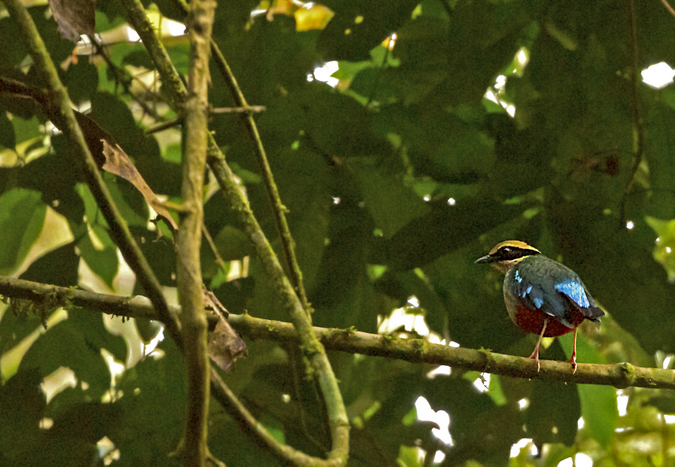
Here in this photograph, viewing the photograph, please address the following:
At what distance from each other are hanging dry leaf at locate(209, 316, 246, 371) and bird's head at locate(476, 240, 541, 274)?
3.19 feet

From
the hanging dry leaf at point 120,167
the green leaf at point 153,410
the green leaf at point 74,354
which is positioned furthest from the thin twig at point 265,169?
the green leaf at point 74,354

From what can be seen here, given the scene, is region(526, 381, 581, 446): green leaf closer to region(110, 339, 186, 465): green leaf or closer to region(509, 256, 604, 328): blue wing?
region(509, 256, 604, 328): blue wing

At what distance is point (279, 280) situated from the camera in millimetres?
1244

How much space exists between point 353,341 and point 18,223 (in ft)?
3.93

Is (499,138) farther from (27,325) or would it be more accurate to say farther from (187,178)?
(27,325)

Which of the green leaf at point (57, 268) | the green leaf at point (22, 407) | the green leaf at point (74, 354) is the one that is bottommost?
the green leaf at point (22, 407)

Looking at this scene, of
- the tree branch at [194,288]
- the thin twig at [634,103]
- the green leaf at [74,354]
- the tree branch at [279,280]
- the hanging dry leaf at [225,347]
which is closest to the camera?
the tree branch at [194,288]

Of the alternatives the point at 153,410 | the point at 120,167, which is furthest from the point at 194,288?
the point at 153,410

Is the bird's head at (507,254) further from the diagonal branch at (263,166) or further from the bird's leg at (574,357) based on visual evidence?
the diagonal branch at (263,166)

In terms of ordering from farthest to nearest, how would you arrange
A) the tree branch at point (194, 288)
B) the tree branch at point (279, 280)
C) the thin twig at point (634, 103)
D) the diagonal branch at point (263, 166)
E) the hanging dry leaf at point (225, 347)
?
the thin twig at point (634, 103) < the diagonal branch at point (263, 166) < the hanging dry leaf at point (225, 347) < the tree branch at point (279, 280) < the tree branch at point (194, 288)

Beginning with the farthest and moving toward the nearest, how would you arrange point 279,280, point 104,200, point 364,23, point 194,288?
point 364,23 < point 279,280 < point 104,200 < point 194,288

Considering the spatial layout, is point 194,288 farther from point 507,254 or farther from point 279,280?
point 507,254

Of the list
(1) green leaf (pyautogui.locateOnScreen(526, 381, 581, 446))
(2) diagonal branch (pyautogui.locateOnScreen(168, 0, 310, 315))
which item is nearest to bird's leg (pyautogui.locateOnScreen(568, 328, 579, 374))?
(1) green leaf (pyautogui.locateOnScreen(526, 381, 581, 446))

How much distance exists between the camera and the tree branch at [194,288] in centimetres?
72
